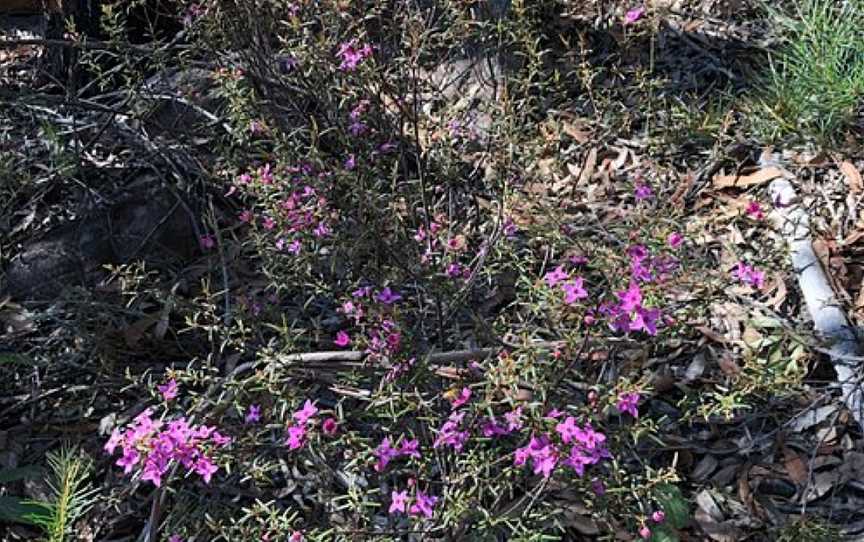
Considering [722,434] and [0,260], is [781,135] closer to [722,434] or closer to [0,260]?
[722,434]

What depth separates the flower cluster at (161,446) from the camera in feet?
6.08

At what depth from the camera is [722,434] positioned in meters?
2.61

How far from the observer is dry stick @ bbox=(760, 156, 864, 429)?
2506mm

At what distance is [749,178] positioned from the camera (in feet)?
10.6

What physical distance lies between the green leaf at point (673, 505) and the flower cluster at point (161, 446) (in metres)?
1.03

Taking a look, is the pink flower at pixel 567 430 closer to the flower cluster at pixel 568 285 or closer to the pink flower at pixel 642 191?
the flower cluster at pixel 568 285

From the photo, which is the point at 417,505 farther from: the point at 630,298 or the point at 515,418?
the point at 630,298

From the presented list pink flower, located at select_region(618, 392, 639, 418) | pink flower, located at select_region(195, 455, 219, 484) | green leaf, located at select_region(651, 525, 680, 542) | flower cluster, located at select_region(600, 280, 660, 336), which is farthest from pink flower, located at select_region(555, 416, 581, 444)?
pink flower, located at select_region(195, 455, 219, 484)

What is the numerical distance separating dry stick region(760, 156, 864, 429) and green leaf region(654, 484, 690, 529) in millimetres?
541

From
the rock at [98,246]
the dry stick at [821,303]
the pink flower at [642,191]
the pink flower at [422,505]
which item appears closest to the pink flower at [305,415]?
the pink flower at [422,505]

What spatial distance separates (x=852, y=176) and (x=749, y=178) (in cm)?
31

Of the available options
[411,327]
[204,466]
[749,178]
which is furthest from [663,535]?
[749,178]

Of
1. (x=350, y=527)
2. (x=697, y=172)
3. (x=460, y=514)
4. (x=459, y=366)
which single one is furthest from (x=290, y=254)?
(x=697, y=172)

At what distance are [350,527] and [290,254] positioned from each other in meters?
0.78
